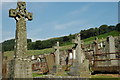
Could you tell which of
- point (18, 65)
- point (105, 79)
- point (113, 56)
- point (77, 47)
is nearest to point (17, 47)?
point (18, 65)

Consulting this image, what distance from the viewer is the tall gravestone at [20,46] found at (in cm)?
840

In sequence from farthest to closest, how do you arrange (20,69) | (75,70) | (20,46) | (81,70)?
(75,70) → (81,70) → (20,46) → (20,69)

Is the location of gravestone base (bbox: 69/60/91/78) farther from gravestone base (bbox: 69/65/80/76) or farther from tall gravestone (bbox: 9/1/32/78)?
tall gravestone (bbox: 9/1/32/78)

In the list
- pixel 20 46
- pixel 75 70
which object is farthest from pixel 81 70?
pixel 20 46

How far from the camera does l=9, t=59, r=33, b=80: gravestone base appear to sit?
8.30 metres

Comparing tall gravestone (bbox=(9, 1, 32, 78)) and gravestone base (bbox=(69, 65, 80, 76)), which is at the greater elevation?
tall gravestone (bbox=(9, 1, 32, 78))

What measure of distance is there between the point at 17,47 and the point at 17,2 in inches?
92.9

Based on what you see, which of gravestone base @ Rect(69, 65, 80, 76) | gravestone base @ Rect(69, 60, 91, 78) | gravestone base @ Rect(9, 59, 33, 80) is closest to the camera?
gravestone base @ Rect(9, 59, 33, 80)

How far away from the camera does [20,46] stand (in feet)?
29.1

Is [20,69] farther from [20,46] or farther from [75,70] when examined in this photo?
[75,70]

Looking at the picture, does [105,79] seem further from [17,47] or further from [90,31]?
[90,31]

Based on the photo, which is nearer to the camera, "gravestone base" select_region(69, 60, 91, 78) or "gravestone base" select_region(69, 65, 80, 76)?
"gravestone base" select_region(69, 60, 91, 78)

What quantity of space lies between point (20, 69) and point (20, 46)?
3.70 feet

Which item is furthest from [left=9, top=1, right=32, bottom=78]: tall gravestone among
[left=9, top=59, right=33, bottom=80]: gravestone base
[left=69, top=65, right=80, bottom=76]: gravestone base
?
[left=69, top=65, right=80, bottom=76]: gravestone base
